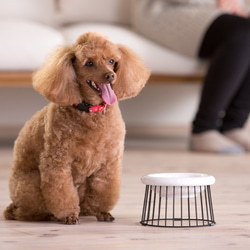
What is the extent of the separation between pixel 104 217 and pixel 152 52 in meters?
1.68

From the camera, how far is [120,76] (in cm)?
137

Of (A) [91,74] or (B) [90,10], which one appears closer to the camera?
(A) [91,74]

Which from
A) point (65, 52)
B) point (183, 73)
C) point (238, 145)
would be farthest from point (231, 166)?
point (65, 52)

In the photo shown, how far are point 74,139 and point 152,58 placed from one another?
1676 mm

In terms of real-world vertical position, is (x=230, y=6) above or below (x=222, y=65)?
above

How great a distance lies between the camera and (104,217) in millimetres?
1427

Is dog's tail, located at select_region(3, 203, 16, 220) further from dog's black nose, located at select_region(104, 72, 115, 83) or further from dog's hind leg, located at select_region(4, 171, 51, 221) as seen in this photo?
dog's black nose, located at select_region(104, 72, 115, 83)

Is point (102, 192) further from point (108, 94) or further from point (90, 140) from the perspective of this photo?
point (108, 94)

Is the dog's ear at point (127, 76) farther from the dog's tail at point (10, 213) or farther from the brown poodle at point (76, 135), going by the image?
the dog's tail at point (10, 213)

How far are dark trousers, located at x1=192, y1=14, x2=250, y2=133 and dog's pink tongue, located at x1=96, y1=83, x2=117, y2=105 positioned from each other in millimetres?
1555

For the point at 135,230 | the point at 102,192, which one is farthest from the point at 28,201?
the point at 135,230

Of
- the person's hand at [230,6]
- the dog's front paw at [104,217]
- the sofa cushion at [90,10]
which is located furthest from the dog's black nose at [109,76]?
the sofa cushion at [90,10]

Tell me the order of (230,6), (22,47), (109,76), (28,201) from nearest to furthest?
(109,76) < (28,201) < (22,47) < (230,6)

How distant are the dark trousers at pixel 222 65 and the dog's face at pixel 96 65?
1.53 meters
